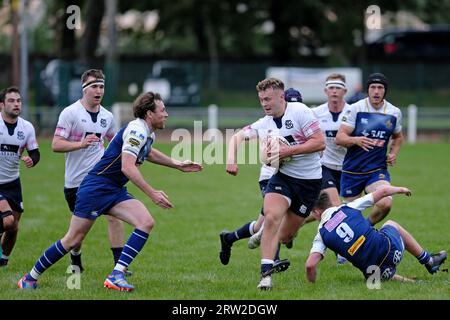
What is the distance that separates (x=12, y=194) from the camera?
395 inches

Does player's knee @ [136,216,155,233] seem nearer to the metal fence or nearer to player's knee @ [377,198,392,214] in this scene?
player's knee @ [377,198,392,214]

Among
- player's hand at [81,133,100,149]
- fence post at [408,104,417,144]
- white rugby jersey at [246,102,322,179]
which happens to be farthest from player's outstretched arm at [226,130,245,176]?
fence post at [408,104,417,144]

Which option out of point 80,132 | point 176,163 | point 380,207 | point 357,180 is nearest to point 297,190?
point 176,163

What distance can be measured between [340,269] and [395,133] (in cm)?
205

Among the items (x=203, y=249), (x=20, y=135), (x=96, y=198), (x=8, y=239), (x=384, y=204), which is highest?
(x=20, y=135)

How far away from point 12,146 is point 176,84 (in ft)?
82.2

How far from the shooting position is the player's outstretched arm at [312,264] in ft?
27.6

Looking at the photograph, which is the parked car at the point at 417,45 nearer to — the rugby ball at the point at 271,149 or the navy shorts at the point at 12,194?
the navy shorts at the point at 12,194

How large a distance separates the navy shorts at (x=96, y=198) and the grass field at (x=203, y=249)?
0.75 metres

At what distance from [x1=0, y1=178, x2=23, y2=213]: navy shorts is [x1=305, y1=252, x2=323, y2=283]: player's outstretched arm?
3590 mm

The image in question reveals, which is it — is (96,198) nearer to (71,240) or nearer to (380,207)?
(71,240)

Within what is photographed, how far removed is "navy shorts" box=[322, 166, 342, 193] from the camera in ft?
35.4

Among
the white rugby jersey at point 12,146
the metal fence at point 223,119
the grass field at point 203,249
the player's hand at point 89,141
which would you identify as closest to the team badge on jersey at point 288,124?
the grass field at point 203,249
